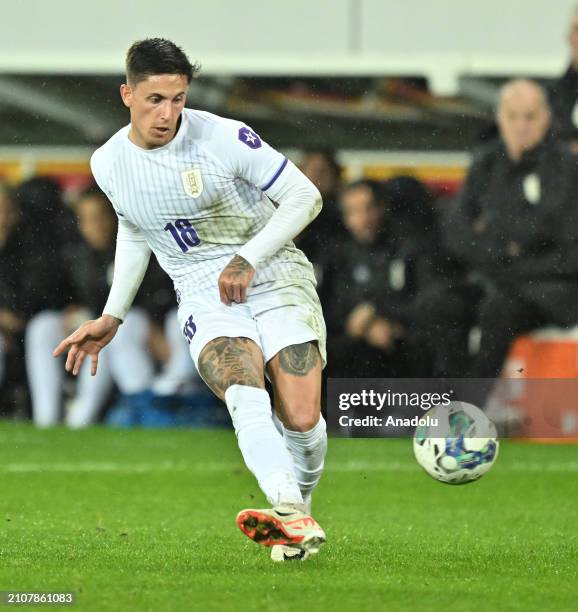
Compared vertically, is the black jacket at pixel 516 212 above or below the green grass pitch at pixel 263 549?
above

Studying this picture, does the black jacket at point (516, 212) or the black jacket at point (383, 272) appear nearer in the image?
the black jacket at point (516, 212)

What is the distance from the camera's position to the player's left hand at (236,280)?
5602mm

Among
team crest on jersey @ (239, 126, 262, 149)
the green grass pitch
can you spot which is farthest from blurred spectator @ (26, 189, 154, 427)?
team crest on jersey @ (239, 126, 262, 149)

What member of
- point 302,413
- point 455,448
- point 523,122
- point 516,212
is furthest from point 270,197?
point 523,122

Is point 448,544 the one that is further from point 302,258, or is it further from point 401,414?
point 401,414

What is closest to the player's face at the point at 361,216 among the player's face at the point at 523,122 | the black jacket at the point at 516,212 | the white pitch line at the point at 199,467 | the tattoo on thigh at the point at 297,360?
the black jacket at the point at 516,212

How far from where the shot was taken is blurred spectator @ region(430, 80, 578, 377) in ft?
35.0

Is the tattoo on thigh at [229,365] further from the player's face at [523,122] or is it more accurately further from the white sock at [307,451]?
the player's face at [523,122]

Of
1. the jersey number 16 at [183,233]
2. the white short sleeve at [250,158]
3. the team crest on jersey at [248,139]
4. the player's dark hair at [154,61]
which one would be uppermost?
the player's dark hair at [154,61]

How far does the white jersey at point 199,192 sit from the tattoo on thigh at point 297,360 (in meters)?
0.30

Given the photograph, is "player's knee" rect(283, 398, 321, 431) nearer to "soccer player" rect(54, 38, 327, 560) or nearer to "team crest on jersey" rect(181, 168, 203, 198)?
"soccer player" rect(54, 38, 327, 560)

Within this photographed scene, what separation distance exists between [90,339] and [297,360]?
833 millimetres

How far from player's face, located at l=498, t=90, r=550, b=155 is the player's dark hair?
5306 mm

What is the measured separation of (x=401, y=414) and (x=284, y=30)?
4509mm
